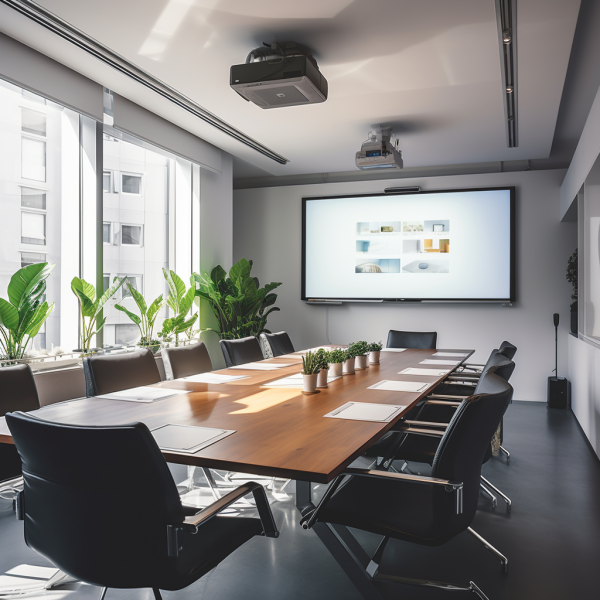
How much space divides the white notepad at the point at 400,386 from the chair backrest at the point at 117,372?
1.49m

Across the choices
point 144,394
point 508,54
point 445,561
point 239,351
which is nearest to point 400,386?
point 445,561

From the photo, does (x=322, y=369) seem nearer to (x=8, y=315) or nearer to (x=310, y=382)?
(x=310, y=382)

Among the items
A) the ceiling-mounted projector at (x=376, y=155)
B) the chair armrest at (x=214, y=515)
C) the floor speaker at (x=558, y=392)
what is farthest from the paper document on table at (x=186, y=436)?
the floor speaker at (x=558, y=392)

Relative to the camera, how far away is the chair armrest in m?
1.50

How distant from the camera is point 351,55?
3996mm

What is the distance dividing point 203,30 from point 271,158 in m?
3.55

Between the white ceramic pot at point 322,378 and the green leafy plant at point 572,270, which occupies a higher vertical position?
the green leafy plant at point 572,270

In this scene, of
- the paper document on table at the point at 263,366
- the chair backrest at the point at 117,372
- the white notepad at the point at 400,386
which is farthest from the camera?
the paper document on table at the point at 263,366

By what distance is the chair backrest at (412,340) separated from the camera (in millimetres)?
5852

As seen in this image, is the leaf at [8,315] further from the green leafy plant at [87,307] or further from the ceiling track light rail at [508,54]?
the ceiling track light rail at [508,54]

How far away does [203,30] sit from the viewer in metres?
3.65

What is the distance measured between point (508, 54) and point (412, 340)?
10.2ft

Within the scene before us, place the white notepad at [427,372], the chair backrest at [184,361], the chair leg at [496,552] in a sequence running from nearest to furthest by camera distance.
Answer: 1. the chair leg at [496,552]
2. the white notepad at [427,372]
3. the chair backrest at [184,361]

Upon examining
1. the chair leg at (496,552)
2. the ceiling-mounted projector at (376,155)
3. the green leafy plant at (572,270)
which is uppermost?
the ceiling-mounted projector at (376,155)
